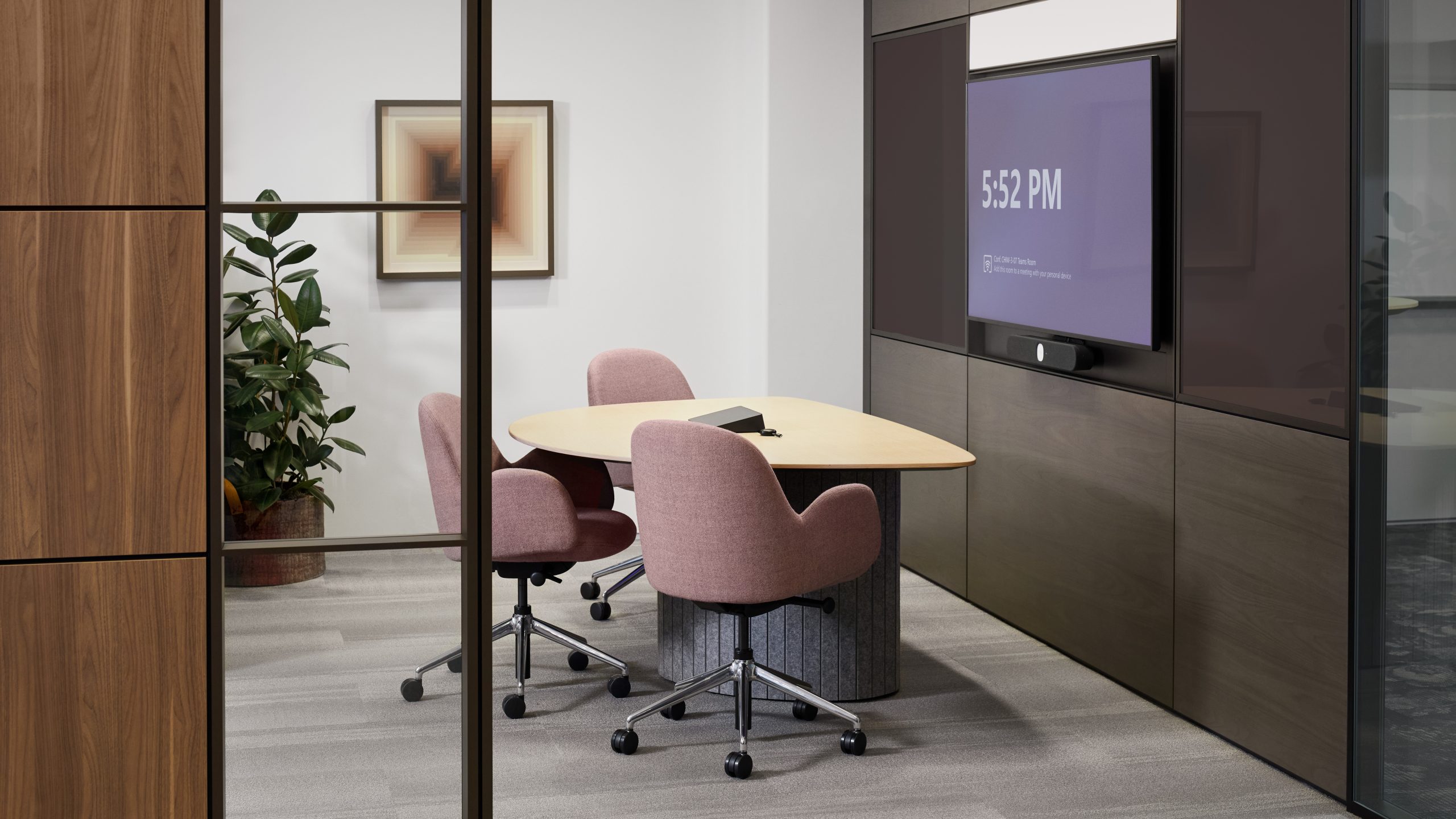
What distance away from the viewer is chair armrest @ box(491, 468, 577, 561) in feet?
13.2

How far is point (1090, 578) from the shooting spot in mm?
4555

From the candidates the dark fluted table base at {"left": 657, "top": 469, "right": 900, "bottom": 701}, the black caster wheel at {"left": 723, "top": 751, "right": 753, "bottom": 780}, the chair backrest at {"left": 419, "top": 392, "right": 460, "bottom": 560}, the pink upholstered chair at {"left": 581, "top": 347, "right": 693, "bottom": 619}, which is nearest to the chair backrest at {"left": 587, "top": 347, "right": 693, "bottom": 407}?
the pink upholstered chair at {"left": 581, "top": 347, "right": 693, "bottom": 619}

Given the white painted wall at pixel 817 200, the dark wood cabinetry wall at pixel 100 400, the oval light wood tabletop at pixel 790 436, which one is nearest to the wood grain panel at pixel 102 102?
the dark wood cabinetry wall at pixel 100 400

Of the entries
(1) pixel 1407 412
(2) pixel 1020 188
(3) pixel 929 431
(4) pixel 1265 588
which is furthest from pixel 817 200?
(1) pixel 1407 412

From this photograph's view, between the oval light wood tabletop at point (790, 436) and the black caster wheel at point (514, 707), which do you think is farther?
the black caster wheel at point (514, 707)

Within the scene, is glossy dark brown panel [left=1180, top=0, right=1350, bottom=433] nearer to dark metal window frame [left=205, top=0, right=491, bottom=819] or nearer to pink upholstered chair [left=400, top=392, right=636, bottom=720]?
pink upholstered chair [left=400, top=392, right=636, bottom=720]

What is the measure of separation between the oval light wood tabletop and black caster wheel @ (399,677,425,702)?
157 centimetres

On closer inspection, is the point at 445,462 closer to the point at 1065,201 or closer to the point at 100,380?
the point at 100,380

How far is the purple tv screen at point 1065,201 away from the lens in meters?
4.16

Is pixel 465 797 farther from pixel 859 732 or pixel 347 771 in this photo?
pixel 859 732

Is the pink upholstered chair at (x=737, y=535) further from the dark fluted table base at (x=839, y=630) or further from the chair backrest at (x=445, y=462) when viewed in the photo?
the chair backrest at (x=445, y=462)

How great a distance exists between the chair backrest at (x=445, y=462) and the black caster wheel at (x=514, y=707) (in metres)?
1.80

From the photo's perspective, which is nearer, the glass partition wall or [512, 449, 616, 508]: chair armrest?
the glass partition wall

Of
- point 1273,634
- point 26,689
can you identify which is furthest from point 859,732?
point 26,689
